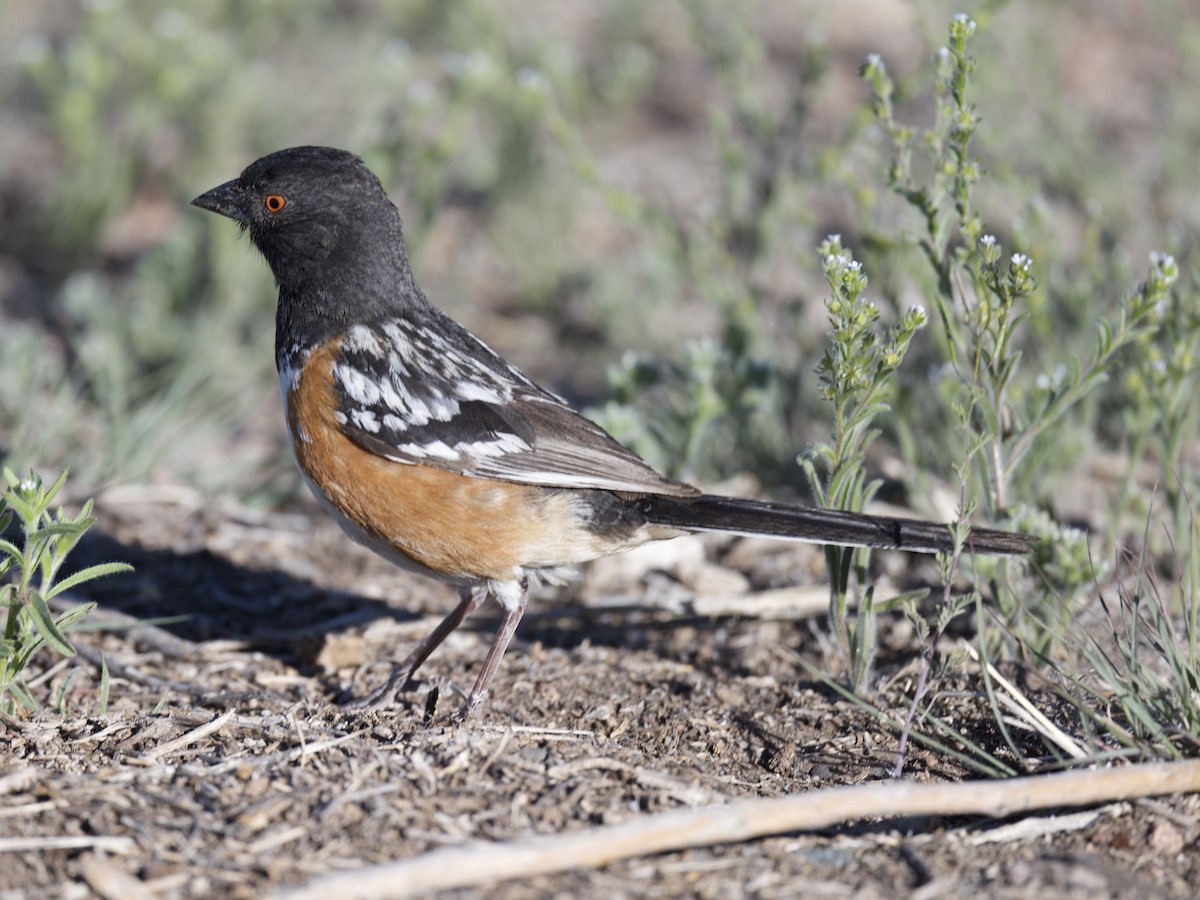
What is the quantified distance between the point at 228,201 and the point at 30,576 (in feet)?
5.43

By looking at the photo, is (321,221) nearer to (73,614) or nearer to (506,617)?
(506,617)

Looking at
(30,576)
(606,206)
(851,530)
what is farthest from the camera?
(606,206)

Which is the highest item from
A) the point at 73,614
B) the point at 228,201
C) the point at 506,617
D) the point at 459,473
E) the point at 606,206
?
the point at 228,201

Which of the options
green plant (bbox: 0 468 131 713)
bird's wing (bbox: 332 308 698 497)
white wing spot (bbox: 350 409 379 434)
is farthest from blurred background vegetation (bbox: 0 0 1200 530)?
green plant (bbox: 0 468 131 713)

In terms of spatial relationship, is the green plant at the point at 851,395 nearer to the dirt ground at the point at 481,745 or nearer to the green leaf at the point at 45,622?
the dirt ground at the point at 481,745

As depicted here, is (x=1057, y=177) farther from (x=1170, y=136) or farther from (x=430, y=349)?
(x=430, y=349)

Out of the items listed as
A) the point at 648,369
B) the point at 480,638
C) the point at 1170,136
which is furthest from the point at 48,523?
the point at 1170,136

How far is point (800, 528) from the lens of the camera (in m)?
3.61

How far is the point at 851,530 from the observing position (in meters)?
3.58

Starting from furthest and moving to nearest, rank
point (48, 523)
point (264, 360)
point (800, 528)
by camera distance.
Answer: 1. point (264, 360)
2. point (800, 528)
3. point (48, 523)

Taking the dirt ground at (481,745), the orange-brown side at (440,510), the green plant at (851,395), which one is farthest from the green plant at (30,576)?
the green plant at (851,395)

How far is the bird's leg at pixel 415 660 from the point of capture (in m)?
3.99

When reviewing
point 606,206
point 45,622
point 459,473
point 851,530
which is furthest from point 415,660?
point 606,206

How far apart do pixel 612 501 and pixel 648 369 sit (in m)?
1.09
